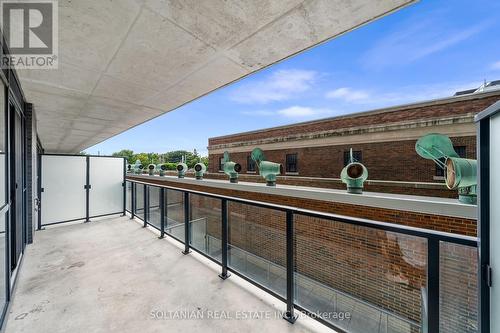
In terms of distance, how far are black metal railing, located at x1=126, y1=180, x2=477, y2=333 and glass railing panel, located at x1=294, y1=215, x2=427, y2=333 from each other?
0.07 feet

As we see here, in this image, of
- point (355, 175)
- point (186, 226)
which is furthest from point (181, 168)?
point (355, 175)

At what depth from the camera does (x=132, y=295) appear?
2.06 metres

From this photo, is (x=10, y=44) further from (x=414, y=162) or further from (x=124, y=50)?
(x=414, y=162)

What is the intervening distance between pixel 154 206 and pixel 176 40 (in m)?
3.53

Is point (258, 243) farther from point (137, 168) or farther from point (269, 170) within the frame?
point (137, 168)

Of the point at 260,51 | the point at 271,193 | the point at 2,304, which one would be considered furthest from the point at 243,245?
the point at 260,51

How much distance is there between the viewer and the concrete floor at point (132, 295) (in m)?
1.69

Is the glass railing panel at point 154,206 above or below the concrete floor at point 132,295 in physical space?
above

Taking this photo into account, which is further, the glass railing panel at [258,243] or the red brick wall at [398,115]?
the red brick wall at [398,115]

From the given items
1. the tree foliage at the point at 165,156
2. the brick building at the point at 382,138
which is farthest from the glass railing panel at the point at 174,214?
the tree foliage at the point at 165,156

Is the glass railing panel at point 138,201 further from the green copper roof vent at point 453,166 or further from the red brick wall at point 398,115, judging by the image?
the red brick wall at point 398,115

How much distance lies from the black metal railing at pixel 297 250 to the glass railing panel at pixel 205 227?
15 mm

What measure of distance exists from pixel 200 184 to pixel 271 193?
342 cm

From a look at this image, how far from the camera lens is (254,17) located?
5.08 feet
